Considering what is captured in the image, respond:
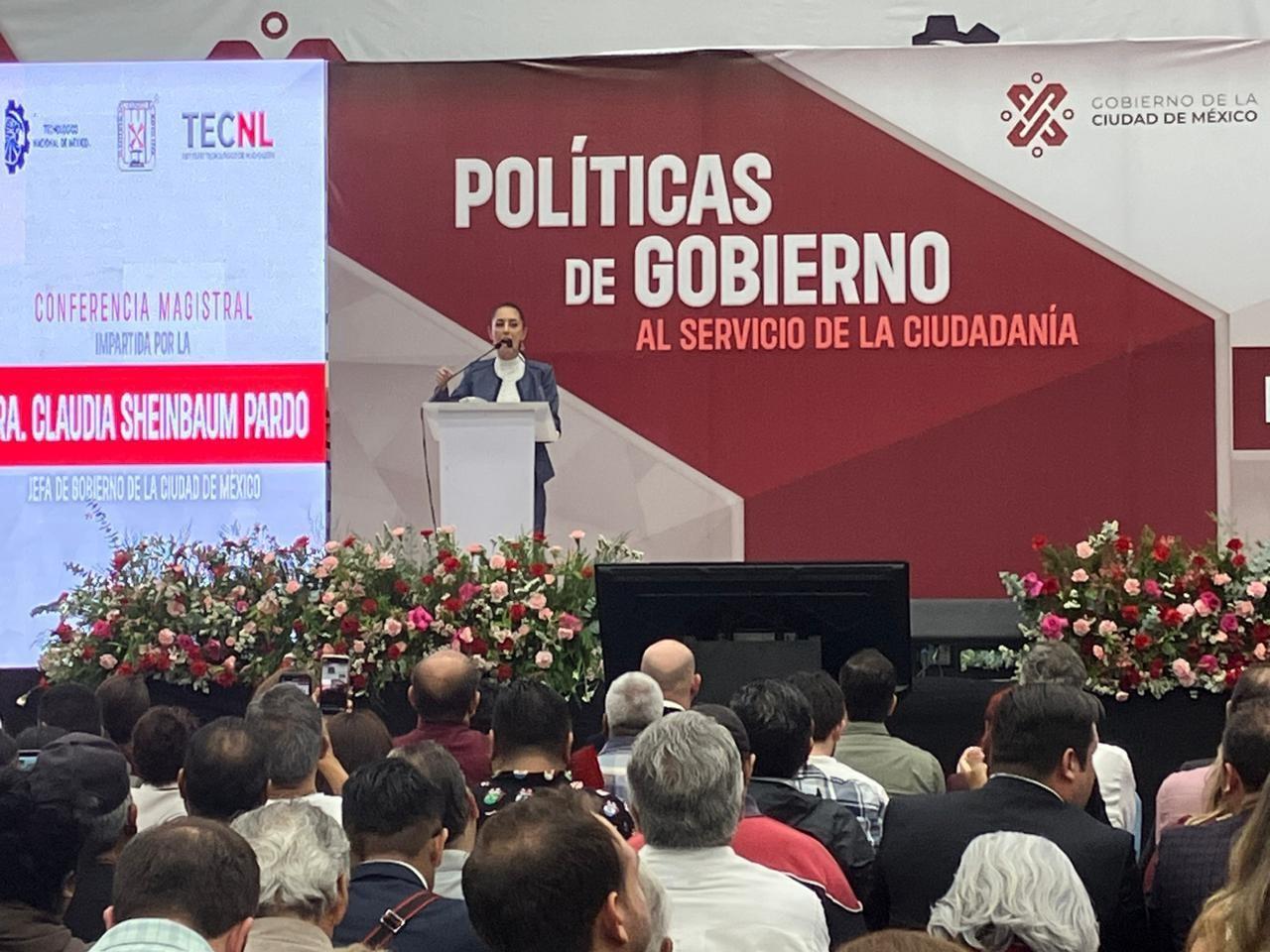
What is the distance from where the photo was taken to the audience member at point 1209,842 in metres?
3.16

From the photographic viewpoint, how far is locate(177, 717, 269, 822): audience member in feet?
11.1

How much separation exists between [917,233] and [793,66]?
3.50 ft

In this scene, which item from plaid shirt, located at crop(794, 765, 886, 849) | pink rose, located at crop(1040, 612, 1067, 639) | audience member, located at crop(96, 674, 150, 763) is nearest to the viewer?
plaid shirt, located at crop(794, 765, 886, 849)

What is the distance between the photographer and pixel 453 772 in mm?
3230

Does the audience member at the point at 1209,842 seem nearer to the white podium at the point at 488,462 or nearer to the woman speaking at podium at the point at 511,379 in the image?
the white podium at the point at 488,462

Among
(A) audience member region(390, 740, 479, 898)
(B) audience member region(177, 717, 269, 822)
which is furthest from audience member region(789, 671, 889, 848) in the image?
(B) audience member region(177, 717, 269, 822)

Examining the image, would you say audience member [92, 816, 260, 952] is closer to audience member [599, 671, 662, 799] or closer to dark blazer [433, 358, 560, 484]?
audience member [599, 671, 662, 799]

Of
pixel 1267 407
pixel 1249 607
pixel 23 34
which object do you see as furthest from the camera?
pixel 23 34

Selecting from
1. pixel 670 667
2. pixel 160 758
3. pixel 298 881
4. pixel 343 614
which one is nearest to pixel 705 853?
pixel 298 881

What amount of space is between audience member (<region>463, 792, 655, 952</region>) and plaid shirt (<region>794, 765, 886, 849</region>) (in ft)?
5.98

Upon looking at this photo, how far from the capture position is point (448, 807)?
323cm

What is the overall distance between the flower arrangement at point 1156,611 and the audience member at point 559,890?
15.0 ft

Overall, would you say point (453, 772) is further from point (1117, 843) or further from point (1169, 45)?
point (1169, 45)

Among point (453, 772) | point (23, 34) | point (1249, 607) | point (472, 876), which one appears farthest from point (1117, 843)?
point (23, 34)
